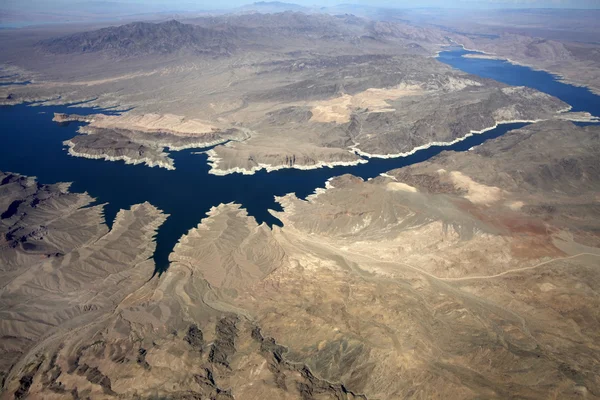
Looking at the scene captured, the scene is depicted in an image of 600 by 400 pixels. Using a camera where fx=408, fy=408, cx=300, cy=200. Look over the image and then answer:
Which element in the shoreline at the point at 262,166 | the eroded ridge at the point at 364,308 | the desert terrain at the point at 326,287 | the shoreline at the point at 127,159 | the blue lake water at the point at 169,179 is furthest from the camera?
the shoreline at the point at 127,159

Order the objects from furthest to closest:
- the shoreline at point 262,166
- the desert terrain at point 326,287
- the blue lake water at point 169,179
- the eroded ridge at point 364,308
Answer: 1. the shoreline at point 262,166
2. the blue lake water at point 169,179
3. the desert terrain at point 326,287
4. the eroded ridge at point 364,308

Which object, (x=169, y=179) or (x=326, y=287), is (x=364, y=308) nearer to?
(x=326, y=287)

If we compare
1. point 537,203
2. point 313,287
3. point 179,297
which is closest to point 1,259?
point 179,297

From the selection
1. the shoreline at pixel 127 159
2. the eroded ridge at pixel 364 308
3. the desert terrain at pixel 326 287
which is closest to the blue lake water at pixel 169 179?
the shoreline at pixel 127 159

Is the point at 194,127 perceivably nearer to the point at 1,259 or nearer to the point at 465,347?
the point at 1,259

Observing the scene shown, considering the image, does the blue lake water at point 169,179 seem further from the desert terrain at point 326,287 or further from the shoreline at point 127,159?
the desert terrain at point 326,287

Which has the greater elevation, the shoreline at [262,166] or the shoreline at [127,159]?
the shoreline at [127,159]

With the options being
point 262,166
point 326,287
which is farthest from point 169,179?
point 326,287

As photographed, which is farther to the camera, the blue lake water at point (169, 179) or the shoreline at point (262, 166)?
the shoreline at point (262, 166)

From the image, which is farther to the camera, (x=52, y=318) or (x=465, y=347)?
(x=52, y=318)
